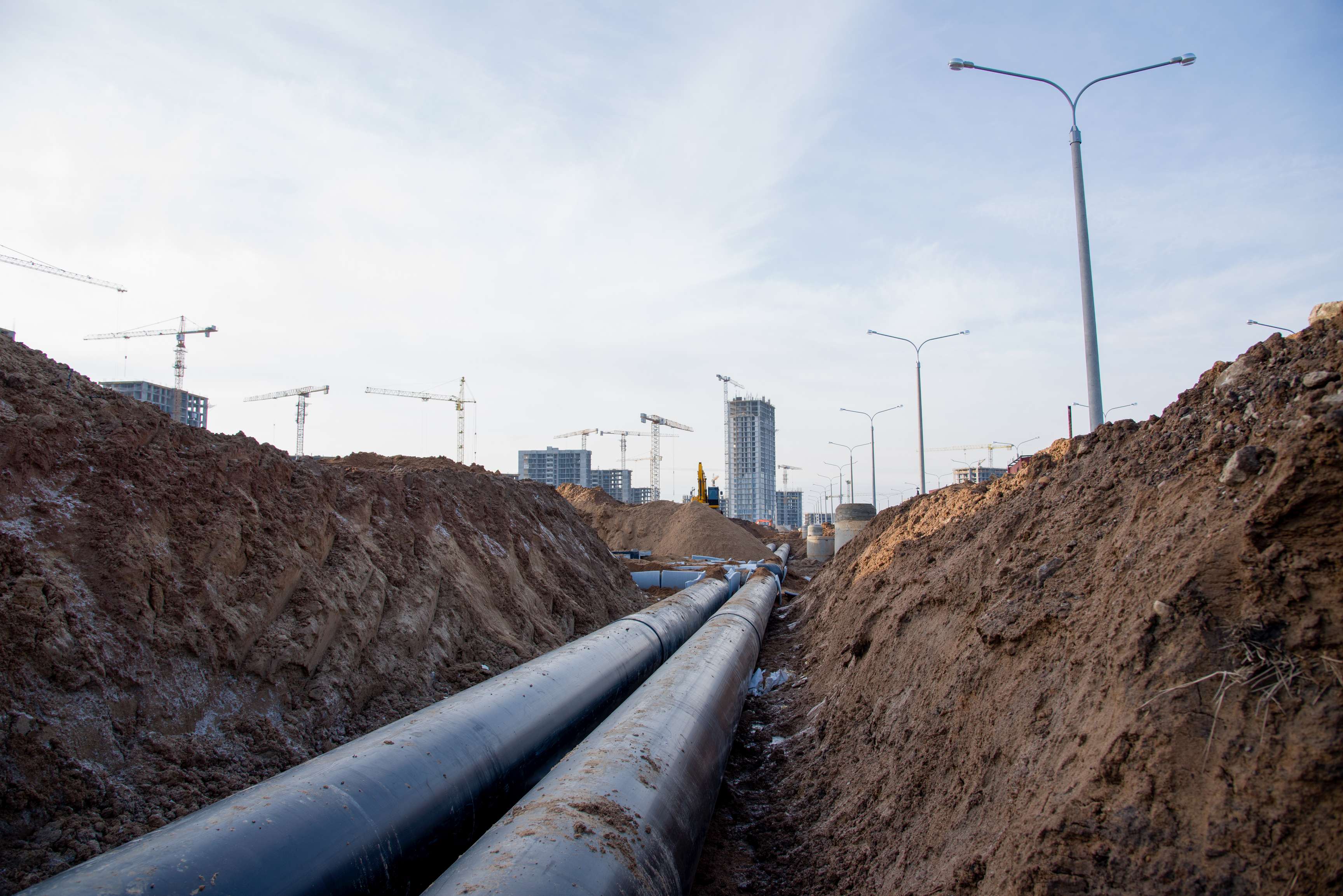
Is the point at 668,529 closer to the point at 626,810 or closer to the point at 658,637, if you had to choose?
the point at 658,637

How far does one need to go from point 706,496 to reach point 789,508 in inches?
3980

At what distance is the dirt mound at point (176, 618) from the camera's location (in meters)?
4.49

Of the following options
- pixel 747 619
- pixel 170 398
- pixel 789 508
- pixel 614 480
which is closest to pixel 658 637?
pixel 747 619

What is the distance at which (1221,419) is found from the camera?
11.8ft

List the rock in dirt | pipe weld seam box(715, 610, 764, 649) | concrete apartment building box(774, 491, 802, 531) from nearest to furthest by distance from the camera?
1. the rock in dirt
2. pipe weld seam box(715, 610, 764, 649)
3. concrete apartment building box(774, 491, 802, 531)

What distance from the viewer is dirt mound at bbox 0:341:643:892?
177 inches

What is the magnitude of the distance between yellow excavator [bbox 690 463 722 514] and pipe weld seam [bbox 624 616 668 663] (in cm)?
2922

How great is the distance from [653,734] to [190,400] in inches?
2786

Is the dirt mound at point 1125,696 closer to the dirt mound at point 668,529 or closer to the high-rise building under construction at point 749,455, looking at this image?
the dirt mound at point 668,529

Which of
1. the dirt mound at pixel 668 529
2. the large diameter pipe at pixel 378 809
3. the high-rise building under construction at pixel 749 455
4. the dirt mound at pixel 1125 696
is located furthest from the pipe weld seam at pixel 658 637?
the high-rise building under construction at pixel 749 455

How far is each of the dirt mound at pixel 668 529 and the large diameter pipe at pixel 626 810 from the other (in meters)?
25.5

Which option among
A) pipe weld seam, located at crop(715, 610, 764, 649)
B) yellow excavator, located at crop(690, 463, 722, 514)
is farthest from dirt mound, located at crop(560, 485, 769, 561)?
pipe weld seam, located at crop(715, 610, 764, 649)

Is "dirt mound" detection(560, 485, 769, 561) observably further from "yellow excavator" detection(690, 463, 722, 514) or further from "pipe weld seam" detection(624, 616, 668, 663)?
"pipe weld seam" detection(624, 616, 668, 663)

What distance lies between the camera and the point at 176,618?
18.6 ft
